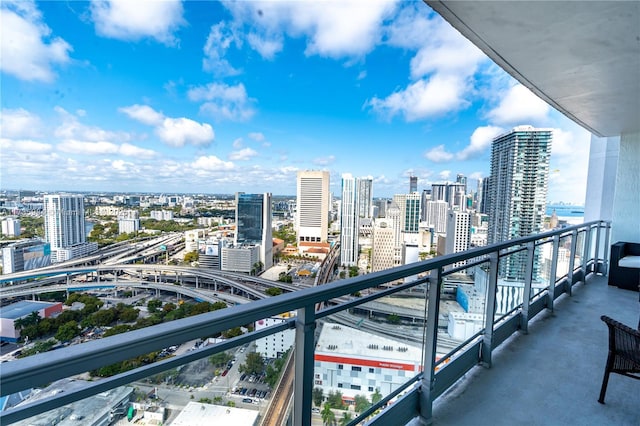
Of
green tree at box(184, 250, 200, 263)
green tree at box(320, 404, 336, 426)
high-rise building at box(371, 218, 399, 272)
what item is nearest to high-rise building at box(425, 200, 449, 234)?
high-rise building at box(371, 218, 399, 272)

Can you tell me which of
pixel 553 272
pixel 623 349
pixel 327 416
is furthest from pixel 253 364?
pixel 553 272

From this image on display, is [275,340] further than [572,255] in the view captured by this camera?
No

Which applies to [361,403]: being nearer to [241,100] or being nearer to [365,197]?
[365,197]

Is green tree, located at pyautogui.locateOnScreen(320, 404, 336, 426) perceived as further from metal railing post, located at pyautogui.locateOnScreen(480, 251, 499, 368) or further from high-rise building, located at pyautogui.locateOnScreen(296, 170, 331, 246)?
high-rise building, located at pyautogui.locateOnScreen(296, 170, 331, 246)

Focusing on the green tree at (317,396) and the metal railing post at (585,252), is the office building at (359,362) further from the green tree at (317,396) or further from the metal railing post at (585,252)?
the metal railing post at (585,252)

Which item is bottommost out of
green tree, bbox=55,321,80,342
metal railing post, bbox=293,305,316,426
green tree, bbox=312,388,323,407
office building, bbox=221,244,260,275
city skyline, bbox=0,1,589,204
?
office building, bbox=221,244,260,275

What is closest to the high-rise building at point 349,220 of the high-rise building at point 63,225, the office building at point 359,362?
the high-rise building at point 63,225

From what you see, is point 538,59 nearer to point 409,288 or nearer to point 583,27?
point 583,27
